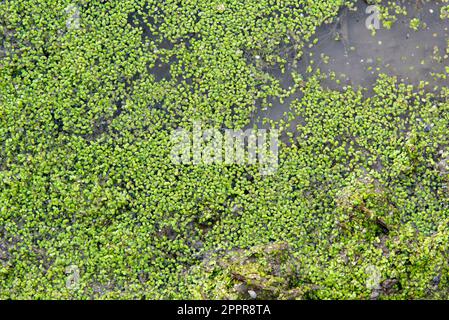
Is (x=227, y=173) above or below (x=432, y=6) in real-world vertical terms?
below

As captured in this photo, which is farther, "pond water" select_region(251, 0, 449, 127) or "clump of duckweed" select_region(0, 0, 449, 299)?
"pond water" select_region(251, 0, 449, 127)

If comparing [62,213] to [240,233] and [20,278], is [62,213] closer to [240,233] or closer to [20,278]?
[20,278]

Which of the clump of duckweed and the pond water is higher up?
the pond water

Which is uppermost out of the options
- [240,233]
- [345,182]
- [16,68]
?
[16,68]

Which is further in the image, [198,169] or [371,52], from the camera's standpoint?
[371,52]

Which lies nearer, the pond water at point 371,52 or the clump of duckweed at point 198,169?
the clump of duckweed at point 198,169

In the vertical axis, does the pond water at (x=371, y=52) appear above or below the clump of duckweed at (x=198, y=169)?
above

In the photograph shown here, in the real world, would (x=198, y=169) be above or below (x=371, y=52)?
below
